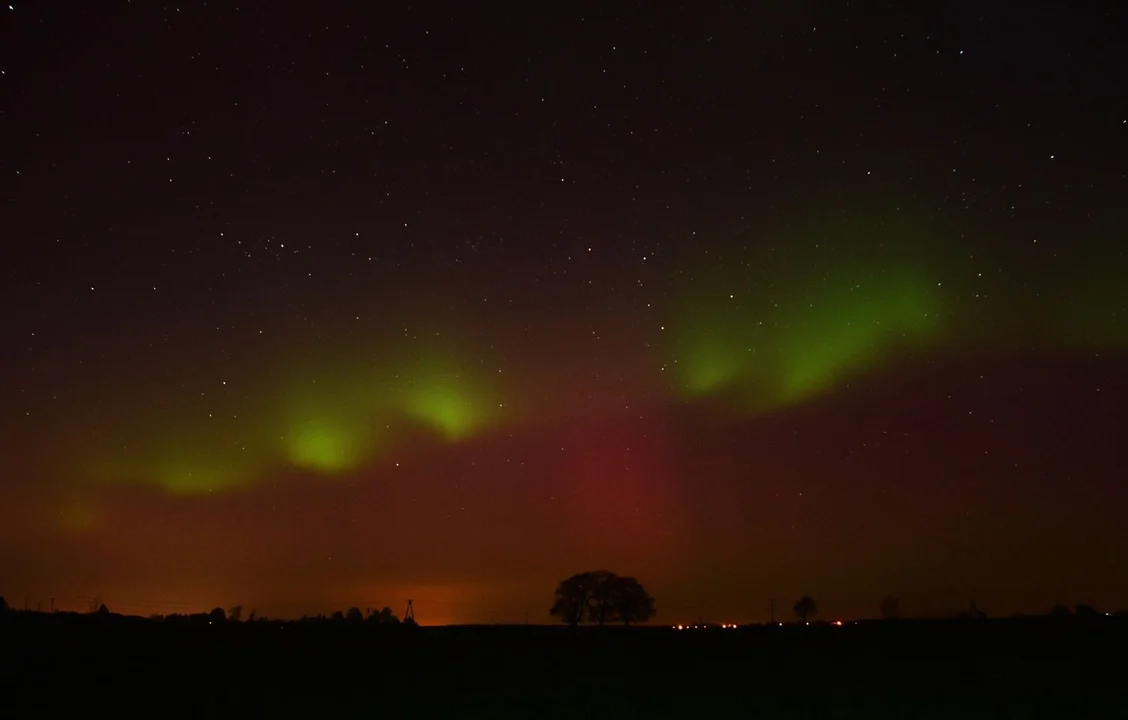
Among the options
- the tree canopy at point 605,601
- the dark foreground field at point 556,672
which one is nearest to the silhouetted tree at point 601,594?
the tree canopy at point 605,601

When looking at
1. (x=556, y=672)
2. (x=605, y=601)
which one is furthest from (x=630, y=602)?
(x=556, y=672)

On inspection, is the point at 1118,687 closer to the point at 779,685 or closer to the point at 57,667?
the point at 779,685

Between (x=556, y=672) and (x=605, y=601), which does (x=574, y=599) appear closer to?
(x=605, y=601)

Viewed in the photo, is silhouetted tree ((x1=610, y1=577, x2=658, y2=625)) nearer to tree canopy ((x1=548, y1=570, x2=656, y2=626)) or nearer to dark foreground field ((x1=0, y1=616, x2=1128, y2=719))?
tree canopy ((x1=548, y1=570, x2=656, y2=626))

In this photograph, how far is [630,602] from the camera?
94.6m

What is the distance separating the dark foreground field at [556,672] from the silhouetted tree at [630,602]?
65.1 metres

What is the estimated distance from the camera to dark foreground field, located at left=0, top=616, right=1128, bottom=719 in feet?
59.6

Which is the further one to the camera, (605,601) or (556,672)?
(605,601)

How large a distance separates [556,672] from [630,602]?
241ft

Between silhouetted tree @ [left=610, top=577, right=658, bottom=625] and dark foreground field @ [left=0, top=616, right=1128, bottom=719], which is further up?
silhouetted tree @ [left=610, top=577, right=658, bottom=625]

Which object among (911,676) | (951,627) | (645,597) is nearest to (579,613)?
(645,597)

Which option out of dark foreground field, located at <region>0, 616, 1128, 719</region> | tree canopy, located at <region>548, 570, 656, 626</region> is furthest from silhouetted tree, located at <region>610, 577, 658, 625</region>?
dark foreground field, located at <region>0, 616, 1128, 719</region>

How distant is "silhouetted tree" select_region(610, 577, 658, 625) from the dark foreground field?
65.1 metres

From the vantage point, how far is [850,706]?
734 inches
